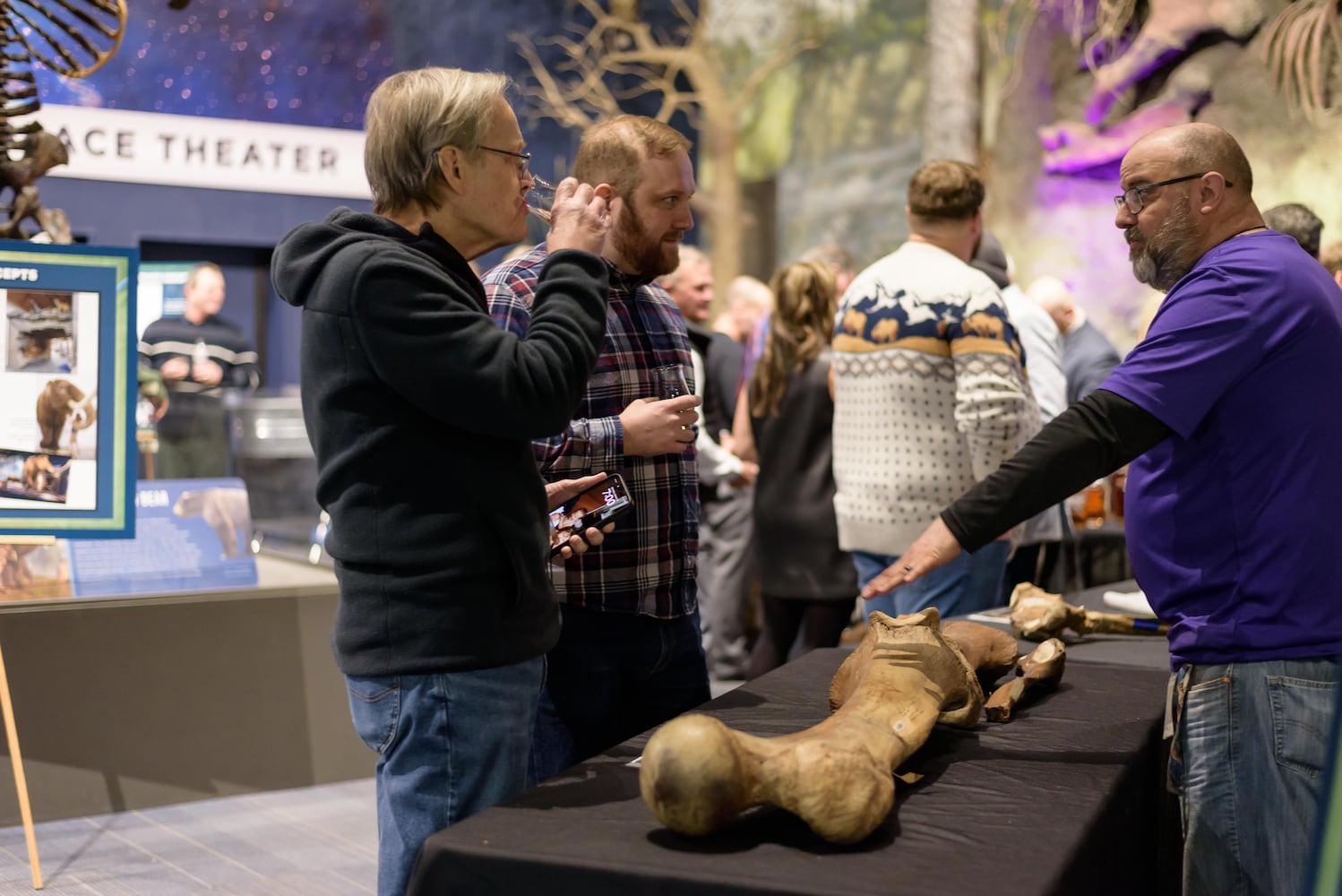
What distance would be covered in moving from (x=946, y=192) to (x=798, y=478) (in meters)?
1.31

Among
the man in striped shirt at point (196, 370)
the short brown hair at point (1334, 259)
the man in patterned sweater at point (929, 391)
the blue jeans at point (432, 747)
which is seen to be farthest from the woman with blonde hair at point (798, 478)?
the man in striped shirt at point (196, 370)

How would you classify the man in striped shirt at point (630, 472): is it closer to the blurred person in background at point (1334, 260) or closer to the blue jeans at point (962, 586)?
the blue jeans at point (962, 586)

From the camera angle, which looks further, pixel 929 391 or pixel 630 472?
pixel 929 391

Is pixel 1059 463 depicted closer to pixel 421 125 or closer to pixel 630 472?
pixel 630 472

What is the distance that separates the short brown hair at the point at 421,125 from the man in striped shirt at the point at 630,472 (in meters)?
0.45

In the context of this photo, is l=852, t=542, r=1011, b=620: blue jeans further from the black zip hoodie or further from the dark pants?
the black zip hoodie

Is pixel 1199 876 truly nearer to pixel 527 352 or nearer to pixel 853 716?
pixel 853 716

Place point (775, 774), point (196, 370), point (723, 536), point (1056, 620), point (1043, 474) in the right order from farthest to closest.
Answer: point (196, 370), point (723, 536), point (1056, 620), point (1043, 474), point (775, 774)

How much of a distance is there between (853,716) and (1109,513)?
4126 mm

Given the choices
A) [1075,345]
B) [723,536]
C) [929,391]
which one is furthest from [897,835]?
[1075,345]

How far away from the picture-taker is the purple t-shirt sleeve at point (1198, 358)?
1.77 m

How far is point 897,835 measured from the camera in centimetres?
140

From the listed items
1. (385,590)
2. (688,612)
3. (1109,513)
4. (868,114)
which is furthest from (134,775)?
(868,114)

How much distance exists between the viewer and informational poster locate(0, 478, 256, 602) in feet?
11.4
